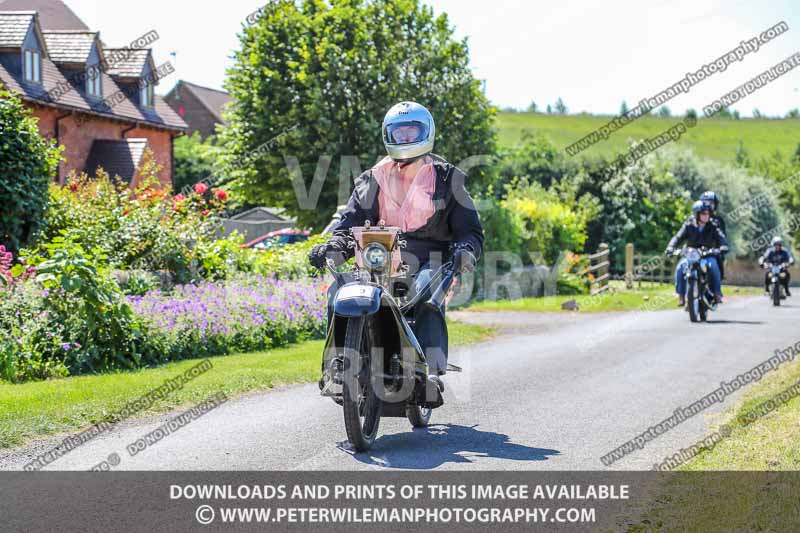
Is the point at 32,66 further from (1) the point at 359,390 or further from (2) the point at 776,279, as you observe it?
(1) the point at 359,390

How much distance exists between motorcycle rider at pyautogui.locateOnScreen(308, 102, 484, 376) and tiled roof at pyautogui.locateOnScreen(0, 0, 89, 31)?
106ft

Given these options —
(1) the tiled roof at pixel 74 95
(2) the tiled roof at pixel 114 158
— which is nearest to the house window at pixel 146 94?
(1) the tiled roof at pixel 74 95

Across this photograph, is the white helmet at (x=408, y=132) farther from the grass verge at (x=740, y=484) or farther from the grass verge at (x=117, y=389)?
the grass verge at (x=117, y=389)

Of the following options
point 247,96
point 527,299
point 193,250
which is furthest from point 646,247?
point 193,250

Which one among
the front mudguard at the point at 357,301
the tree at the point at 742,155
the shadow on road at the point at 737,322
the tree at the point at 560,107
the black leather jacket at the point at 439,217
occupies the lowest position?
the shadow on road at the point at 737,322

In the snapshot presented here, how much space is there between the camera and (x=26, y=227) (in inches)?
607

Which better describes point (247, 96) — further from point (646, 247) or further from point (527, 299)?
point (646, 247)

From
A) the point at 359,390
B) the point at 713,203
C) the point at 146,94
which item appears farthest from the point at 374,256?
the point at 146,94

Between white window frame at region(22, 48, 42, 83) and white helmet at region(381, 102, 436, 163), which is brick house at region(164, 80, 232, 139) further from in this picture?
white helmet at region(381, 102, 436, 163)

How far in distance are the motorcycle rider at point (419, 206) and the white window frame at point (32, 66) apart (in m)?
25.6

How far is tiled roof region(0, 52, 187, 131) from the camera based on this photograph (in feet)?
98.2

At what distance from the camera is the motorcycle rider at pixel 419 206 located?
755cm

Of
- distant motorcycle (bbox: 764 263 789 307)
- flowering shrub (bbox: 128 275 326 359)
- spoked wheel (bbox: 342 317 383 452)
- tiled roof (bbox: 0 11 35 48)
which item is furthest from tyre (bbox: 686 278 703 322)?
tiled roof (bbox: 0 11 35 48)

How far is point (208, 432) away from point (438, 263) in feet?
7.28
